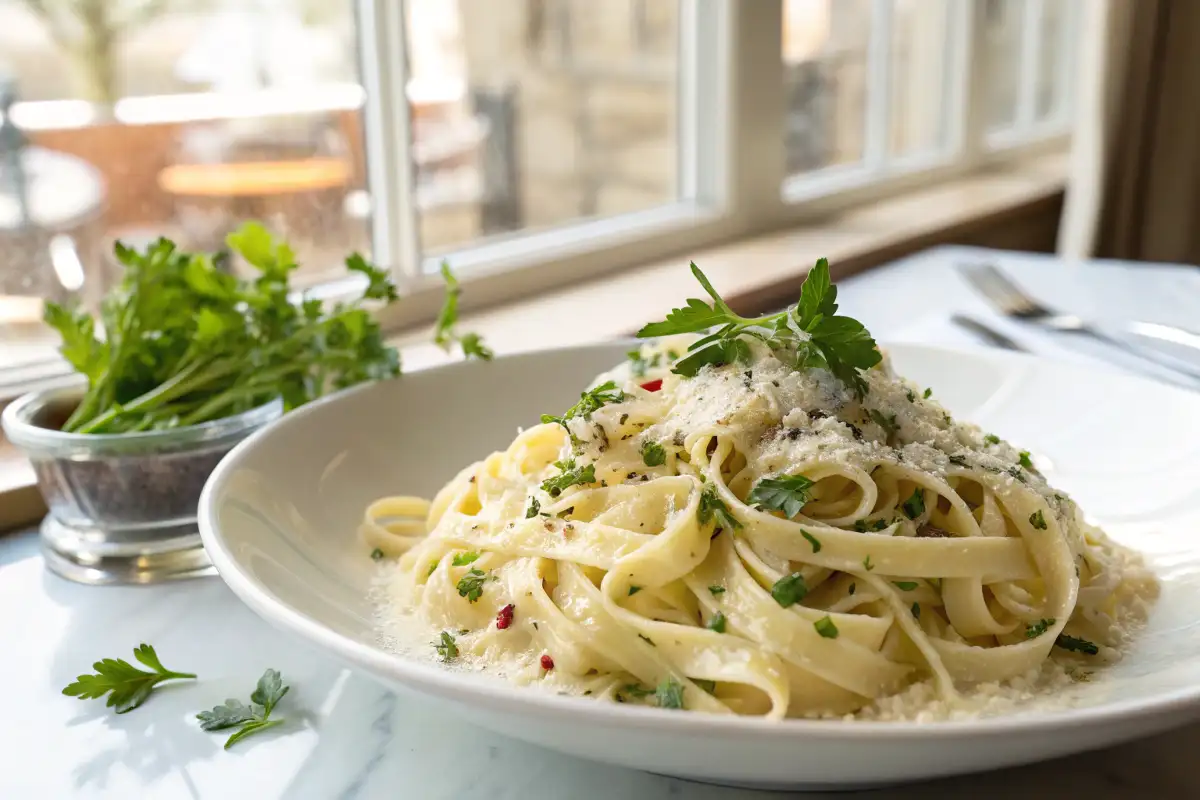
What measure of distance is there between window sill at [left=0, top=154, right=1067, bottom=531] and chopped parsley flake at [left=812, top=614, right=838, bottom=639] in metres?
0.99

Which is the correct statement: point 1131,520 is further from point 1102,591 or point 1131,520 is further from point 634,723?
point 634,723

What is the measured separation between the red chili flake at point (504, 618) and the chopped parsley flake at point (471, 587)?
0.11 ft

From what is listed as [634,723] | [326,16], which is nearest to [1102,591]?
[634,723]

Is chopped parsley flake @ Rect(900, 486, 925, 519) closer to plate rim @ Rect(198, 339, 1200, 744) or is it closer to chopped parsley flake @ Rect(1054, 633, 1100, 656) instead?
chopped parsley flake @ Rect(1054, 633, 1100, 656)

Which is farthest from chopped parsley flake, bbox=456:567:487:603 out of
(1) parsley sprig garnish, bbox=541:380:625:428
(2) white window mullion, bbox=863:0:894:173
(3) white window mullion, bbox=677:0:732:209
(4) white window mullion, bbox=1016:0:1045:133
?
(4) white window mullion, bbox=1016:0:1045:133

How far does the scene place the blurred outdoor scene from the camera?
1.82 metres

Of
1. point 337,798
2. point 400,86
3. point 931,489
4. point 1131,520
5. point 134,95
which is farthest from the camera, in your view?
point 400,86

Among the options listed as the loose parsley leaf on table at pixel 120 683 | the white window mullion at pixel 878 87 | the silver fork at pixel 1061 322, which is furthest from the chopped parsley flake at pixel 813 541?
the white window mullion at pixel 878 87

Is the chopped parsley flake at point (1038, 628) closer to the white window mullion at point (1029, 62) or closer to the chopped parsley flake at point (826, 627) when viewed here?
the chopped parsley flake at point (826, 627)

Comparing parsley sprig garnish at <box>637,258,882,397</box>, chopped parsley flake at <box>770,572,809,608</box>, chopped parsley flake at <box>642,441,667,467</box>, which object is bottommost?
chopped parsley flake at <box>770,572,809,608</box>

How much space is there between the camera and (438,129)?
2.60 metres

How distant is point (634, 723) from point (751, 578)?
27 cm

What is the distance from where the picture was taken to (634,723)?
2.01 feet

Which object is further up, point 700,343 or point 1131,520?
point 700,343
